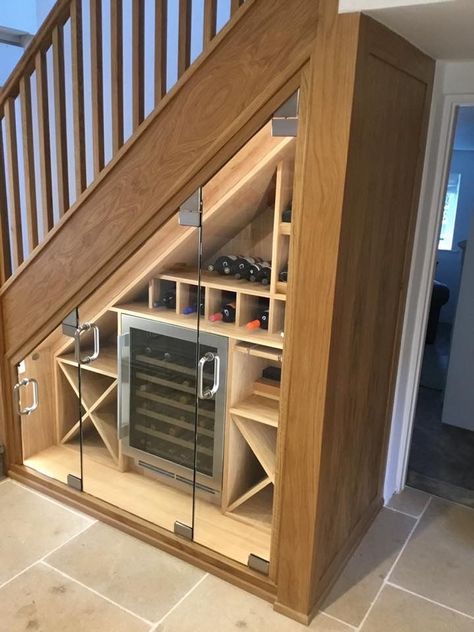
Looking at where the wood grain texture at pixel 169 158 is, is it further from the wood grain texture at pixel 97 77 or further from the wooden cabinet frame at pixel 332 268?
the wood grain texture at pixel 97 77

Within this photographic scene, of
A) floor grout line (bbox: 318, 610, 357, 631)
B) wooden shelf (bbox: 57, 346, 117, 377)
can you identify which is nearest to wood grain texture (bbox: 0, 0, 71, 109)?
wooden shelf (bbox: 57, 346, 117, 377)

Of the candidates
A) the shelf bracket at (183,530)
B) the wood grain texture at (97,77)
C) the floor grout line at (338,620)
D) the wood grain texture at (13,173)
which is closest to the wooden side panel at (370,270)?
the floor grout line at (338,620)

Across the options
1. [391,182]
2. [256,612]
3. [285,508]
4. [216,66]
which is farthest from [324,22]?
[256,612]

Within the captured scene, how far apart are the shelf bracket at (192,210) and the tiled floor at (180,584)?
135 centimetres

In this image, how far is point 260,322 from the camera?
226cm

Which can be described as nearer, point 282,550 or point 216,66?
point 216,66

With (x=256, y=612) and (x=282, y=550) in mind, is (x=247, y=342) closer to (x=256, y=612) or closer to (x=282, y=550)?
(x=282, y=550)

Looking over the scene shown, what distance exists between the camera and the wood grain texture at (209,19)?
1.76 m

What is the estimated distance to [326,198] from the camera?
64.5 inches

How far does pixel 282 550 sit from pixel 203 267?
111cm

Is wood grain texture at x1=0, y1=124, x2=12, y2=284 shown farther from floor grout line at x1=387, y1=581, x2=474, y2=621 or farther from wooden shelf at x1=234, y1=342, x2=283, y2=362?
floor grout line at x1=387, y1=581, x2=474, y2=621

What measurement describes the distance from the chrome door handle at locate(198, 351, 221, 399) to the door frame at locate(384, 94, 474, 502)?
0.81 m

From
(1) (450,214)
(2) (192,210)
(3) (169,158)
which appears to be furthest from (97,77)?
(1) (450,214)

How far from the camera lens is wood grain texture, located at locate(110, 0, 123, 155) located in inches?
76.9
